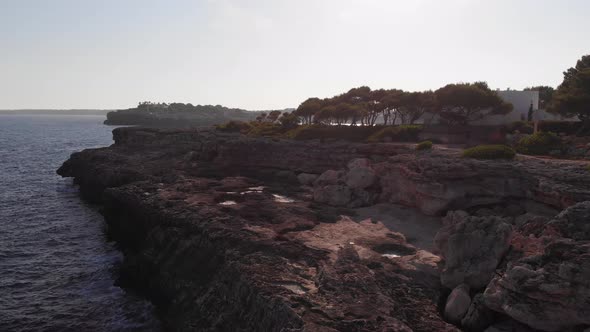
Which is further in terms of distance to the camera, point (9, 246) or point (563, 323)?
point (9, 246)

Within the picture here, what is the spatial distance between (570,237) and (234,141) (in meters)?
41.6

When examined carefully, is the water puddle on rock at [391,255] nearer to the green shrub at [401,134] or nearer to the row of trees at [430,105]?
the green shrub at [401,134]

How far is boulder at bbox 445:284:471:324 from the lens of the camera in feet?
59.5

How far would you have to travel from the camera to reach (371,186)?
38062 mm

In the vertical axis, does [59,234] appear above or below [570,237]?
below

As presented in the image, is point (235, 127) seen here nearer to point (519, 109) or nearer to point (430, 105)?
point (430, 105)

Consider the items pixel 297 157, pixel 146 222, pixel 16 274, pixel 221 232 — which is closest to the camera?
pixel 221 232

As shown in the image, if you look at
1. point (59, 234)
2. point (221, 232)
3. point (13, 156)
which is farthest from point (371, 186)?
point (13, 156)

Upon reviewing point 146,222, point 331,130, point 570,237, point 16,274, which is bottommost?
point 16,274

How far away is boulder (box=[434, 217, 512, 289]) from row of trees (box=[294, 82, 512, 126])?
36136 mm

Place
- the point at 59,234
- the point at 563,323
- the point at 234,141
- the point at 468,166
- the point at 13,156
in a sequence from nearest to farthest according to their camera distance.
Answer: the point at 563,323
the point at 468,166
the point at 59,234
the point at 234,141
the point at 13,156

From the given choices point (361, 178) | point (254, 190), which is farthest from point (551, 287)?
point (254, 190)

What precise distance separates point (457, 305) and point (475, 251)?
340 cm

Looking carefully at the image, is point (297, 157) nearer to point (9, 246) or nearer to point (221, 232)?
point (221, 232)
